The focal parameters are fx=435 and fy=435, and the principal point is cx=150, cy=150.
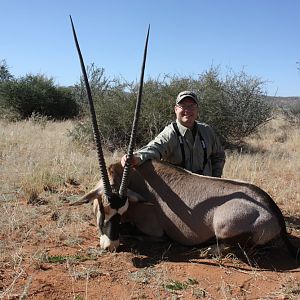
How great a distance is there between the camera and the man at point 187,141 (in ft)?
15.3

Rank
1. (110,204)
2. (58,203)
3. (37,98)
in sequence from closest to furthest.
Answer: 1. (110,204)
2. (58,203)
3. (37,98)

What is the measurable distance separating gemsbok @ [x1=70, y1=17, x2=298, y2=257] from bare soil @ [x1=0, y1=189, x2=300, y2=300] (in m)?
0.15

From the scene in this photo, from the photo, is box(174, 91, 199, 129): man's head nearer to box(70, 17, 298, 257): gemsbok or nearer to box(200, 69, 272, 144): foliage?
box(70, 17, 298, 257): gemsbok

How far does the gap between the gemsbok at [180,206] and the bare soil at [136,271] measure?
146 mm

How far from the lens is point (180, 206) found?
13.3ft

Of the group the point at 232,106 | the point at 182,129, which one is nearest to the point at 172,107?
the point at 232,106

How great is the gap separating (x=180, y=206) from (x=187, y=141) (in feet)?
3.20

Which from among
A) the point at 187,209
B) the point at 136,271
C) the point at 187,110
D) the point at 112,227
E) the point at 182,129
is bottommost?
the point at 136,271

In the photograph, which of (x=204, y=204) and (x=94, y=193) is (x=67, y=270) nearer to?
(x=94, y=193)

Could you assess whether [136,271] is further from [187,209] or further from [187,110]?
[187,110]

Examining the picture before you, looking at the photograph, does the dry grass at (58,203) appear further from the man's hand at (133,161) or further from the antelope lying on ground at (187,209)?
Answer: the man's hand at (133,161)

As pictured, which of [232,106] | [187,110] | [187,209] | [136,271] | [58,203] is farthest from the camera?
[232,106]

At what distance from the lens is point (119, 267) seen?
3.44m

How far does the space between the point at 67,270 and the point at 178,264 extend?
2.94 ft
